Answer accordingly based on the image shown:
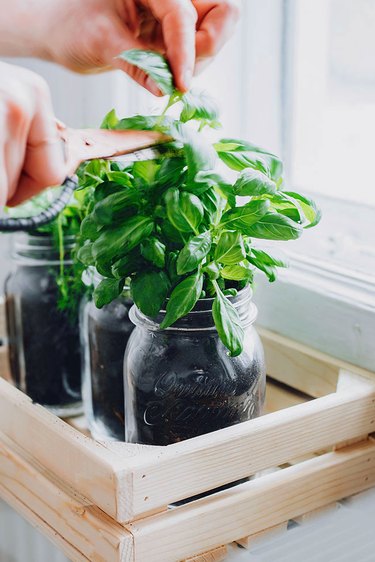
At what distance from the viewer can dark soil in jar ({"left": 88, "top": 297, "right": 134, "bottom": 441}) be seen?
923 millimetres

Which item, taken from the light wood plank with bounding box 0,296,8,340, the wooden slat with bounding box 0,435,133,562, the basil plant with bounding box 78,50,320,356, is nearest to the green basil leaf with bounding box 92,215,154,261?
the basil plant with bounding box 78,50,320,356

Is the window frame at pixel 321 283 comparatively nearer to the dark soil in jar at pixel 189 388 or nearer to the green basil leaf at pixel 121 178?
the dark soil in jar at pixel 189 388

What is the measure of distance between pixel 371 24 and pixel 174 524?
26.1 inches

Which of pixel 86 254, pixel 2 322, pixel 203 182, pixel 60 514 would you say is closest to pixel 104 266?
pixel 86 254

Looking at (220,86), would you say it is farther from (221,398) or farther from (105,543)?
(105,543)

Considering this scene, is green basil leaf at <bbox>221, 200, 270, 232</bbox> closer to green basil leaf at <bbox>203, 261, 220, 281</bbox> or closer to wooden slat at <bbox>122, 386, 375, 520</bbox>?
green basil leaf at <bbox>203, 261, 220, 281</bbox>

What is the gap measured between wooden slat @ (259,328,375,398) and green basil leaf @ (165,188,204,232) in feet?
0.95

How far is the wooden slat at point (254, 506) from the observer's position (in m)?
0.73

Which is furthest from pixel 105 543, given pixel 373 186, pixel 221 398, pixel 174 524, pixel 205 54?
pixel 373 186

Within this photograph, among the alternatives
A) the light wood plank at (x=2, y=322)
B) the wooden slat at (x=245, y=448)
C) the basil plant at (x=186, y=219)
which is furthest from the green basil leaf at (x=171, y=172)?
the light wood plank at (x=2, y=322)

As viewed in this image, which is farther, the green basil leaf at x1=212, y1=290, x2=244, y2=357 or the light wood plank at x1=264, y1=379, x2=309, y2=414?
the light wood plank at x1=264, y1=379, x2=309, y2=414

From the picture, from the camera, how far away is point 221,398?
2.60ft

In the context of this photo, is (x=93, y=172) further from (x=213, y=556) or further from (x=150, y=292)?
(x=213, y=556)

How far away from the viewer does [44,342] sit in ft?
3.40
